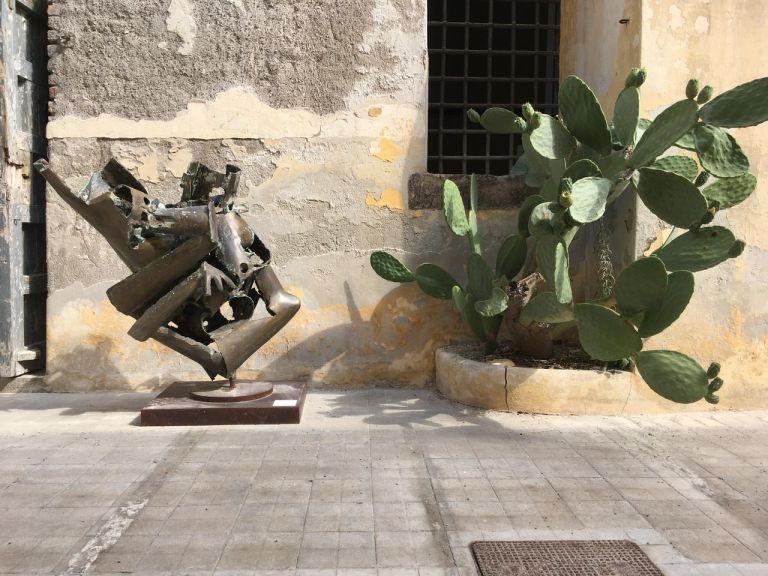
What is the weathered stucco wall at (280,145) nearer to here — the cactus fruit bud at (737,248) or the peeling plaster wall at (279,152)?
the peeling plaster wall at (279,152)

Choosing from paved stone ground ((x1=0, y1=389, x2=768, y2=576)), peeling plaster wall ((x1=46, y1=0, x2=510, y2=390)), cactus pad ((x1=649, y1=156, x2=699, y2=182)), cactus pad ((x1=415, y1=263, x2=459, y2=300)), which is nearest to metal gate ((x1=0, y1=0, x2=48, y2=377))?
peeling plaster wall ((x1=46, y1=0, x2=510, y2=390))

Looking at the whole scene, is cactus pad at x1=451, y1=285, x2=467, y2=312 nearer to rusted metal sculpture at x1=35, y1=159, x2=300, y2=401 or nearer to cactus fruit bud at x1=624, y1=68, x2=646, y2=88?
rusted metal sculpture at x1=35, y1=159, x2=300, y2=401

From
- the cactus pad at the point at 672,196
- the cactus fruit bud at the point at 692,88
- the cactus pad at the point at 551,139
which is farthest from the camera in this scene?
the cactus pad at the point at 551,139

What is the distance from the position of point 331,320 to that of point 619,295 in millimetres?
1969

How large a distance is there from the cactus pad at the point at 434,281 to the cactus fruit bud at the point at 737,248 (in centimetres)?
157

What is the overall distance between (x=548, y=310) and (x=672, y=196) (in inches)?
33.3


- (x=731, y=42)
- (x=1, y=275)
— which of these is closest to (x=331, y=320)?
(x=1, y=275)

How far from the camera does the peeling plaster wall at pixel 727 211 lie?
12.5 ft

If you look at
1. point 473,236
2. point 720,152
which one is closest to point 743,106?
point 720,152

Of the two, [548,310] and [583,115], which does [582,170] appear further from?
[548,310]

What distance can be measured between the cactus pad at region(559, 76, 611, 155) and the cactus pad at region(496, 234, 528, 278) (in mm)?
755

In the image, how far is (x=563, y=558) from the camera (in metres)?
2.04

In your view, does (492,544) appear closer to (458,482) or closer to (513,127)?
(458,482)

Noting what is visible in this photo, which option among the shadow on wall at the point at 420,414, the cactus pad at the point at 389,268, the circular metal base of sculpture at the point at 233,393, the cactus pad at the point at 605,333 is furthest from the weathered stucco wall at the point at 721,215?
the circular metal base of sculpture at the point at 233,393
